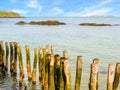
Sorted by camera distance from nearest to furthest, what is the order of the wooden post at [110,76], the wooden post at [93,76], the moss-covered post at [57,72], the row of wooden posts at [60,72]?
1. the wooden post at [110,76]
2. the row of wooden posts at [60,72]
3. the wooden post at [93,76]
4. the moss-covered post at [57,72]

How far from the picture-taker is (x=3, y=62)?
23031 millimetres

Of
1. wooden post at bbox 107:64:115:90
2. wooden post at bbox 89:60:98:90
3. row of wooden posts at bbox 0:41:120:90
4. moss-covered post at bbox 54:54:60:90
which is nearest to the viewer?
wooden post at bbox 107:64:115:90

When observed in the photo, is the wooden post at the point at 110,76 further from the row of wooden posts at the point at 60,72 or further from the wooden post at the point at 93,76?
the wooden post at the point at 93,76

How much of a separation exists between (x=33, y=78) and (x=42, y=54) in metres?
1.68

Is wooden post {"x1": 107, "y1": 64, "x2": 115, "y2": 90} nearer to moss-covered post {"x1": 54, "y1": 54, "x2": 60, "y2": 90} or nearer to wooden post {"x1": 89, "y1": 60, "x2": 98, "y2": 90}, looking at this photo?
wooden post {"x1": 89, "y1": 60, "x2": 98, "y2": 90}

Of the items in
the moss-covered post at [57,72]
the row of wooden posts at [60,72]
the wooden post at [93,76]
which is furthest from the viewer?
the moss-covered post at [57,72]

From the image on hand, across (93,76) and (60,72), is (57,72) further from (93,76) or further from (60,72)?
(93,76)

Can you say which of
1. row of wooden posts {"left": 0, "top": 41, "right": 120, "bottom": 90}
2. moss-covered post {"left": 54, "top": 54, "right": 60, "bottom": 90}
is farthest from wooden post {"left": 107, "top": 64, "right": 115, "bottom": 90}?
moss-covered post {"left": 54, "top": 54, "right": 60, "bottom": 90}

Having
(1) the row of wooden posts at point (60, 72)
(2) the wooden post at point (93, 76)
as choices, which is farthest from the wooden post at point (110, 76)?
(2) the wooden post at point (93, 76)

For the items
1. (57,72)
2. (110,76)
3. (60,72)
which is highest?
(110,76)

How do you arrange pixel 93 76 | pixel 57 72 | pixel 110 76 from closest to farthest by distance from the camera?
pixel 110 76
pixel 93 76
pixel 57 72

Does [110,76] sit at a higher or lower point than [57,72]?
higher

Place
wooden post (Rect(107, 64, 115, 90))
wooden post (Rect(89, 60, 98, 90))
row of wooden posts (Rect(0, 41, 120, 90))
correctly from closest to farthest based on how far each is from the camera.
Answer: wooden post (Rect(107, 64, 115, 90)) → row of wooden posts (Rect(0, 41, 120, 90)) → wooden post (Rect(89, 60, 98, 90))

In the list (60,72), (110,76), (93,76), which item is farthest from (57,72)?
(110,76)
